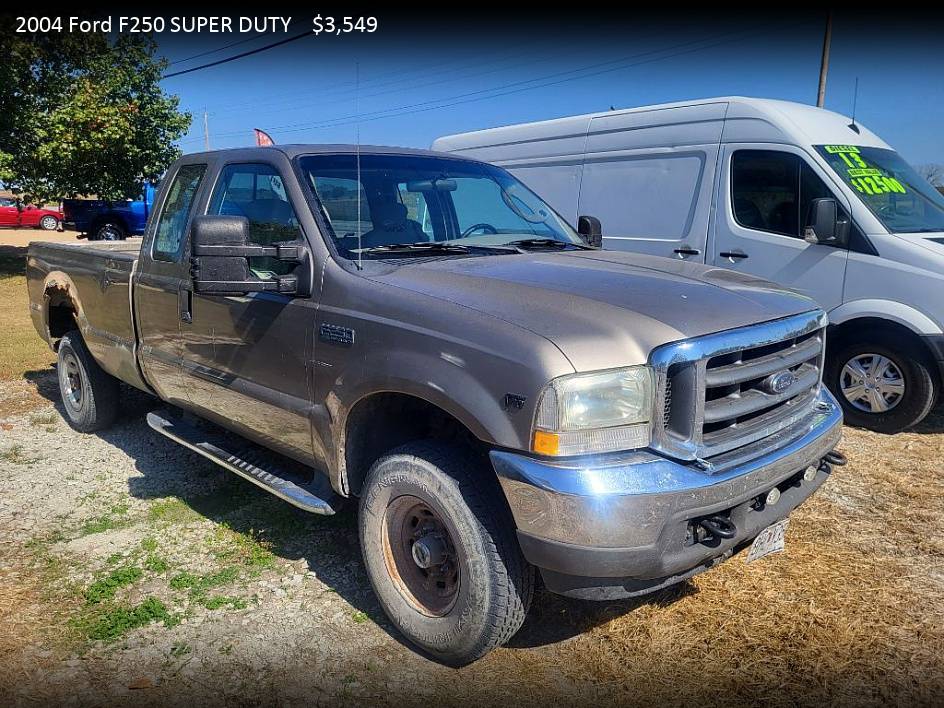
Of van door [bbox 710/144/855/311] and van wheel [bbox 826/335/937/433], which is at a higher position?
van door [bbox 710/144/855/311]

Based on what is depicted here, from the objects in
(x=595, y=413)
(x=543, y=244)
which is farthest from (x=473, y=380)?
(x=543, y=244)

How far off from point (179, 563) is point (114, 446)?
2.13 metres

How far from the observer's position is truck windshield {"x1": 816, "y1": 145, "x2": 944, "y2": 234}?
5.68m

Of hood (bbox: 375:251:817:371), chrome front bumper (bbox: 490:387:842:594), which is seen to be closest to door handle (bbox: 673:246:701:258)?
hood (bbox: 375:251:817:371)

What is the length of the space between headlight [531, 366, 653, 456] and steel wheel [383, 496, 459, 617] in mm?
668

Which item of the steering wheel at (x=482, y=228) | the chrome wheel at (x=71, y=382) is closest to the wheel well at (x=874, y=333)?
the steering wheel at (x=482, y=228)

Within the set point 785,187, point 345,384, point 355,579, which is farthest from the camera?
point 785,187

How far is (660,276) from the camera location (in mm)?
3135

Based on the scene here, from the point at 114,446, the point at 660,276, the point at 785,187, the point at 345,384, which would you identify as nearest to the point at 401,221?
the point at 345,384

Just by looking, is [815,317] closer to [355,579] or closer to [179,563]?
[355,579]

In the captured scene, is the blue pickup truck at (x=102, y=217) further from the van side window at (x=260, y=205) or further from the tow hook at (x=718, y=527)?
the tow hook at (x=718, y=527)

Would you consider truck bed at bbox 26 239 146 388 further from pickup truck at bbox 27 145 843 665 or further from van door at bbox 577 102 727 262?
van door at bbox 577 102 727 262

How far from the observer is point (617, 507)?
2.31 metres

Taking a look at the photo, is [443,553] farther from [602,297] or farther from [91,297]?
[91,297]
